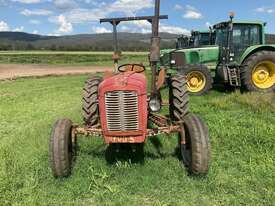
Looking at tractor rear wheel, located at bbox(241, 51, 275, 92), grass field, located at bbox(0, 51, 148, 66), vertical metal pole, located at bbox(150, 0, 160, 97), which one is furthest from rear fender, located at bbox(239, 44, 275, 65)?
grass field, located at bbox(0, 51, 148, 66)

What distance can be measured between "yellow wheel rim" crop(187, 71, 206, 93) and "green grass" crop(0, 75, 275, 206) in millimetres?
4861

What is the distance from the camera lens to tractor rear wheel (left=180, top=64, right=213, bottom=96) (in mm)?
13875

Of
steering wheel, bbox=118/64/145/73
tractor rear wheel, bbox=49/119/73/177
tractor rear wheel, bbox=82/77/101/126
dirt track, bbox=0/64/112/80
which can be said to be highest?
steering wheel, bbox=118/64/145/73

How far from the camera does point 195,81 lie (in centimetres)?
1412

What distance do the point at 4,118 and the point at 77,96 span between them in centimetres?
457

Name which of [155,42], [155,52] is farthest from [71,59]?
[155,52]

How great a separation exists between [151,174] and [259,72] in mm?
8973

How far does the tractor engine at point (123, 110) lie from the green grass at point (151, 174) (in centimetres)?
55

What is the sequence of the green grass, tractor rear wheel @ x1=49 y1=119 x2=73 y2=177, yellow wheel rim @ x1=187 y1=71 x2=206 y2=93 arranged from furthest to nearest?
yellow wheel rim @ x1=187 y1=71 x2=206 y2=93 < tractor rear wheel @ x1=49 y1=119 x2=73 y2=177 < the green grass

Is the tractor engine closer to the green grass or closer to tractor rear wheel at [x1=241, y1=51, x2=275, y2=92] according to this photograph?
the green grass

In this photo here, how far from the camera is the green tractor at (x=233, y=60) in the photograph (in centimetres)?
1350

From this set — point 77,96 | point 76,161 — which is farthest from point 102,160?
point 77,96

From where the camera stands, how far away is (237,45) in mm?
14297

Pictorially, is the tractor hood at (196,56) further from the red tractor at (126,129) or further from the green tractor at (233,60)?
the red tractor at (126,129)
